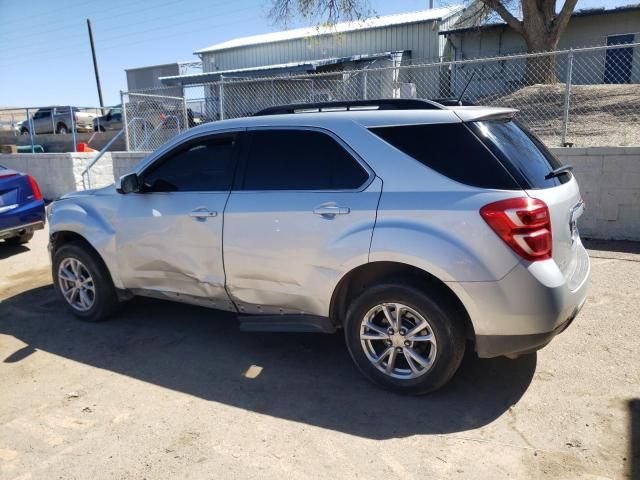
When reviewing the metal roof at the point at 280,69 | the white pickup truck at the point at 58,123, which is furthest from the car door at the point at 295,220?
the white pickup truck at the point at 58,123

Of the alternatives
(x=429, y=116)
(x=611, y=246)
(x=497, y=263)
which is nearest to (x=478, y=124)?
(x=429, y=116)

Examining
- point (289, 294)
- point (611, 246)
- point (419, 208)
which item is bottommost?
point (611, 246)

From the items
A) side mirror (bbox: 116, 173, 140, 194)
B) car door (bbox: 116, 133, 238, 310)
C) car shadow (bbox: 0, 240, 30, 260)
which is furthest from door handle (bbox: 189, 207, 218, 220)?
car shadow (bbox: 0, 240, 30, 260)

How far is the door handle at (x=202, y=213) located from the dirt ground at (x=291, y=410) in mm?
1105

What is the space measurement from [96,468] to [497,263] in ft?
8.10

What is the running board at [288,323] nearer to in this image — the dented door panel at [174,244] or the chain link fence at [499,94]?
the dented door panel at [174,244]

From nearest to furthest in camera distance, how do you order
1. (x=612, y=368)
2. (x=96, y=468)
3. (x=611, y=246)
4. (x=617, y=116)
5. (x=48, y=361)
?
(x=96, y=468), (x=612, y=368), (x=48, y=361), (x=611, y=246), (x=617, y=116)

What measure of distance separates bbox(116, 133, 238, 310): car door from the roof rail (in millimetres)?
488

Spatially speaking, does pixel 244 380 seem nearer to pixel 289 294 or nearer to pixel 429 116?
pixel 289 294

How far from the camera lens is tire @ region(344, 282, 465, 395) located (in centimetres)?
315

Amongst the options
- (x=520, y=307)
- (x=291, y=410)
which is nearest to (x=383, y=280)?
(x=520, y=307)

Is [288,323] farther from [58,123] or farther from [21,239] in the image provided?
[58,123]

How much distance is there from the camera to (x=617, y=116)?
10977 millimetres

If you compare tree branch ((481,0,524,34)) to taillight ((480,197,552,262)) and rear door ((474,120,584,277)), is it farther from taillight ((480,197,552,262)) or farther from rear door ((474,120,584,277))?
taillight ((480,197,552,262))
